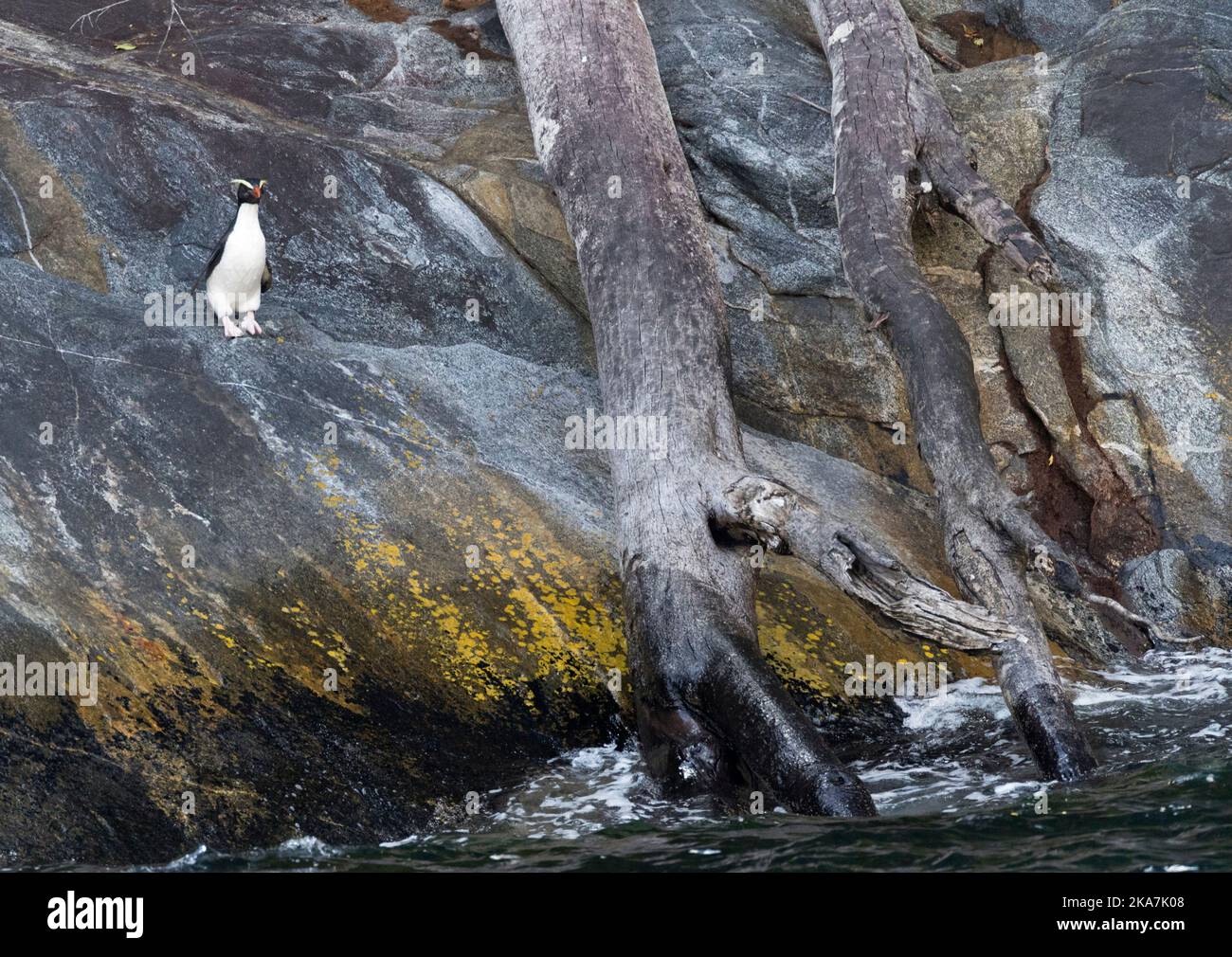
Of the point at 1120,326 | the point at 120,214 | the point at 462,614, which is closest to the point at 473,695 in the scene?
the point at 462,614

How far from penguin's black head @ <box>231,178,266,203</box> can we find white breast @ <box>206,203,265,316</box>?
0.05m

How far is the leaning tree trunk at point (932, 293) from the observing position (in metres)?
6.44

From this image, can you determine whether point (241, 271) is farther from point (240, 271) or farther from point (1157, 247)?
point (1157, 247)

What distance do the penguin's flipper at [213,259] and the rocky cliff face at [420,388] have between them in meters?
0.30

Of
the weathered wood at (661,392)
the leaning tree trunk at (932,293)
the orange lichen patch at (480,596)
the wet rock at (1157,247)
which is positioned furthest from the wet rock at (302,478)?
the wet rock at (1157,247)

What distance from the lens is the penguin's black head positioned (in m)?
8.62

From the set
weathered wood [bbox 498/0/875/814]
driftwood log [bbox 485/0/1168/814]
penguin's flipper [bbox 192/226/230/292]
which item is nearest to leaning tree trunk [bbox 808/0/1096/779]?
driftwood log [bbox 485/0/1168/814]

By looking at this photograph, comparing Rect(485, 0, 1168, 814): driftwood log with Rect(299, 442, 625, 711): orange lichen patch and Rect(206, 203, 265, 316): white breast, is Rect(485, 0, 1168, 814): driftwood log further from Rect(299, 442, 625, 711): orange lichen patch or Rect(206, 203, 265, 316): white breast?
Rect(206, 203, 265, 316): white breast

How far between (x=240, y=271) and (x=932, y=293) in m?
4.48

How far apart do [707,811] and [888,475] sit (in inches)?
158

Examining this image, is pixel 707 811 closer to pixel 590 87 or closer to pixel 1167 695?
pixel 1167 695

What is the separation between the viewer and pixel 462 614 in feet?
23.4

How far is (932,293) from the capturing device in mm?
8148

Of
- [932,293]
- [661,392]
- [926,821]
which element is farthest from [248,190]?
[926,821]
